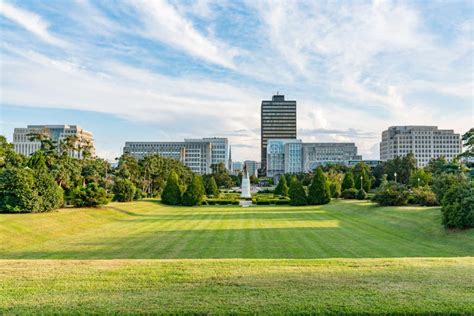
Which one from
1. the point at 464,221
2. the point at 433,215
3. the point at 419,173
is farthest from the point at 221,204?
the point at 464,221

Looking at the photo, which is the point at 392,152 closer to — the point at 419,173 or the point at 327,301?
the point at 419,173

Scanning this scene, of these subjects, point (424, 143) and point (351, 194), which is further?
point (424, 143)

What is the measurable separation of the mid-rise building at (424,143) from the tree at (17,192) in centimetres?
17478

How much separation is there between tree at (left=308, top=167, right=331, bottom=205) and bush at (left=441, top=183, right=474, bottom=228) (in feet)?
91.4

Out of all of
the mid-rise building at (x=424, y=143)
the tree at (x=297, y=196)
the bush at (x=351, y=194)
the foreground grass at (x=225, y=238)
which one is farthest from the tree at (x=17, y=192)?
the mid-rise building at (x=424, y=143)

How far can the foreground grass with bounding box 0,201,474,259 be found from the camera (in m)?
16.3

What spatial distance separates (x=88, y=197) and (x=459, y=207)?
83.8 feet

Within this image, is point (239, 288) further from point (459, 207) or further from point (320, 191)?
point (320, 191)

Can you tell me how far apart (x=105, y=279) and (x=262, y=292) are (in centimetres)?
283

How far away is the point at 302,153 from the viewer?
190 metres

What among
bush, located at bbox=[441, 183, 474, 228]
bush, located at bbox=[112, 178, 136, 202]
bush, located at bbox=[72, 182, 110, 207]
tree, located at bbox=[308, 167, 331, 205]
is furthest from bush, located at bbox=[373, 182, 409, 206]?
bush, located at bbox=[112, 178, 136, 202]

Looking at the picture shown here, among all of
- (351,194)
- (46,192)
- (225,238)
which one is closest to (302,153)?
(351,194)

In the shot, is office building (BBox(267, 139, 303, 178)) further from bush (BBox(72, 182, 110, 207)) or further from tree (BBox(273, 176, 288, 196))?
bush (BBox(72, 182, 110, 207))

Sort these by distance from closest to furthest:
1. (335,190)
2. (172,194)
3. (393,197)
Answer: (393,197) < (172,194) < (335,190)
